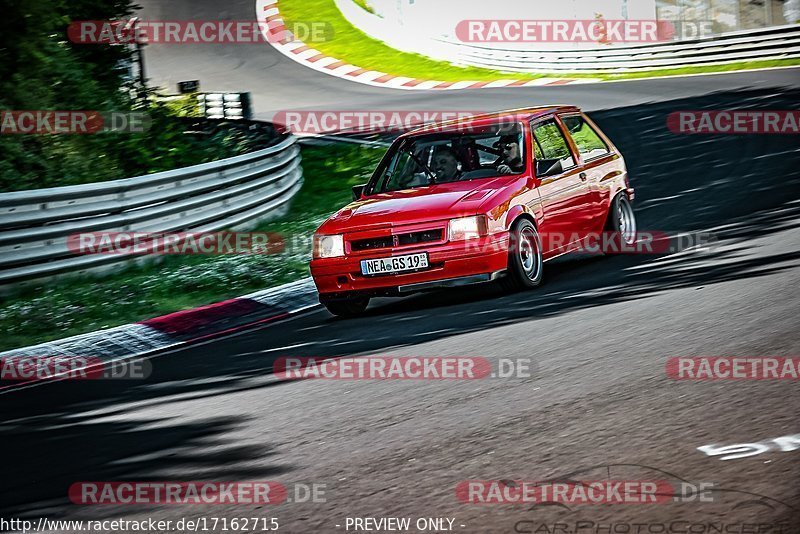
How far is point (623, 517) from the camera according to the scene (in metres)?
4.07

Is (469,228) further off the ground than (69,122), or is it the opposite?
(69,122)

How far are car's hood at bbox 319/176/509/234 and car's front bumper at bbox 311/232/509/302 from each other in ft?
0.80

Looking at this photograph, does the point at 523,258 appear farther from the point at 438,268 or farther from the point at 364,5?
the point at 364,5

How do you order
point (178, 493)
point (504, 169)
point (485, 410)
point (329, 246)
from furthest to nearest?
point (504, 169) → point (329, 246) → point (485, 410) → point (178, 493)

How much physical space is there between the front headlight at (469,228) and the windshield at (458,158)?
1.01 meters

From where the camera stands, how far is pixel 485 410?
19.1ft

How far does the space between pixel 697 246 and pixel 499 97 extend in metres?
17.5

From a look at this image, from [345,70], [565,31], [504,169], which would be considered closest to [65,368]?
[504,169]

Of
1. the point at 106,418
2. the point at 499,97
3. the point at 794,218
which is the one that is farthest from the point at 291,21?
the point at 106,418

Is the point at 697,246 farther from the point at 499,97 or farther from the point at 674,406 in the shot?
the point at 499,97

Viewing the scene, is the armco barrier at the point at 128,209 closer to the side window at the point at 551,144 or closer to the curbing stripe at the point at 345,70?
the side window at the point at 551,144

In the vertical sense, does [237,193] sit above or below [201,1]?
below

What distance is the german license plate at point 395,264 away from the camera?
9133 millimetres

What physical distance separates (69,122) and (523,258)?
918 cm
